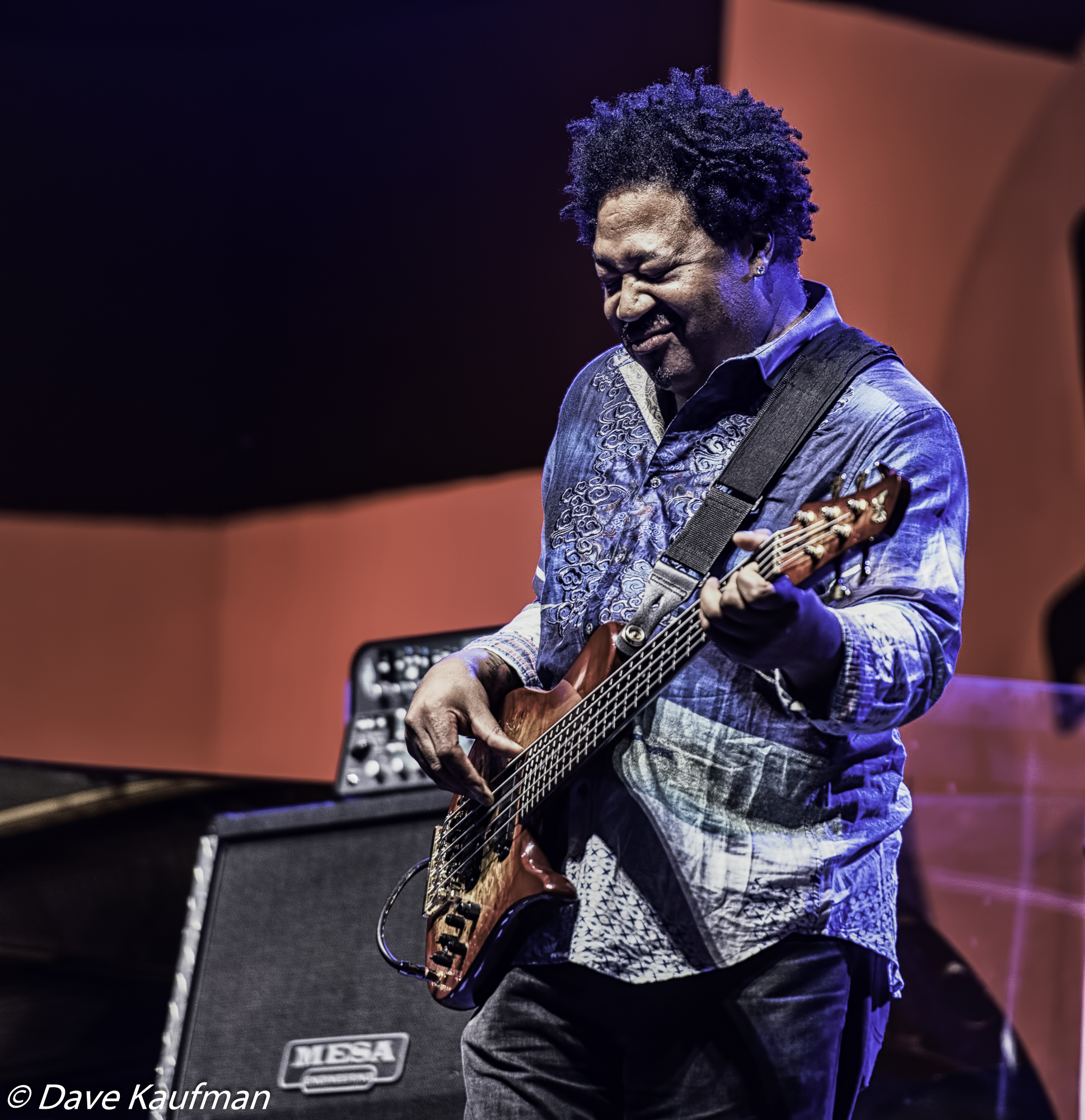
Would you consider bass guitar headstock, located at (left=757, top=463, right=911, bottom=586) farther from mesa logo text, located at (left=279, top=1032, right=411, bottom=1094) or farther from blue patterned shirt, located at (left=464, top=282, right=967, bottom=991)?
mesa logo text, located at (left=279, top=1032, right=411, bottom=1094)

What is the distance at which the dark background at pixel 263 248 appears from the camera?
13.6ft

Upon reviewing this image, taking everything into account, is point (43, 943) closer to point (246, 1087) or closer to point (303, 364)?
point (246, 1087)

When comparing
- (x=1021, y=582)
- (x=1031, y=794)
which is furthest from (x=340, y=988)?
(x=1021, y=582)

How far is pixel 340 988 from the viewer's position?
7.88ft

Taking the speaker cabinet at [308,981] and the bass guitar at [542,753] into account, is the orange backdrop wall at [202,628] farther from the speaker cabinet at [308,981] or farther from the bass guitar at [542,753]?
the bass guitar at [542,753]

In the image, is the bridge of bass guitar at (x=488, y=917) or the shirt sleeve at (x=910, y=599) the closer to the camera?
the shirt sleeve at (x=910, y=599)

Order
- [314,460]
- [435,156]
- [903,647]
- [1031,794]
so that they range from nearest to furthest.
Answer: [903,647], [1031,794], [435,156], [314,460]

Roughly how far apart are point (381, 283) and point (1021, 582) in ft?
7.35

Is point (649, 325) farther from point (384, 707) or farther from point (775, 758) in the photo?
point (384, 707)

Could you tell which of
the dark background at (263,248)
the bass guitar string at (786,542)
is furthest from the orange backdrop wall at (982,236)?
the bass guitar string at (786,542)

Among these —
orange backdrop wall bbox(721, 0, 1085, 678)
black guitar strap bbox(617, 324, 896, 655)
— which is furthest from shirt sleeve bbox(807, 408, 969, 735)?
orange backdrop wall bbox(721, 0, 1085, 678)

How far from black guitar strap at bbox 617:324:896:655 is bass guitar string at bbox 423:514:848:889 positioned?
80 millimetres

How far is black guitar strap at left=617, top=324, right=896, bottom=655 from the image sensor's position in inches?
58.6

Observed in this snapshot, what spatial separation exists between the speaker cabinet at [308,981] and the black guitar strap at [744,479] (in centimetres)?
109
